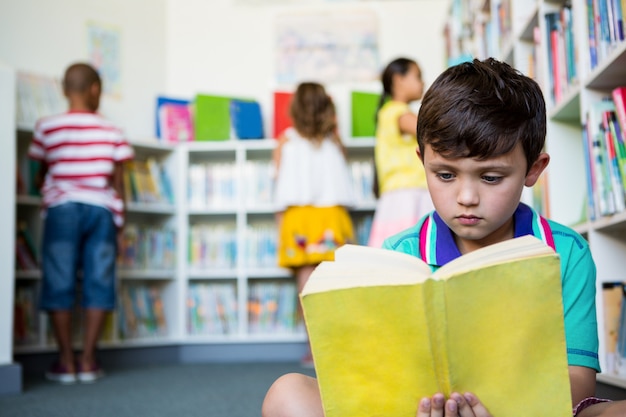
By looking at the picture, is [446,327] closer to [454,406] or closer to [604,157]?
[454,406]

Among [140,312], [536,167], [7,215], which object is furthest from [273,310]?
[536,167]

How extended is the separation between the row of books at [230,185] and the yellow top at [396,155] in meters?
0.87

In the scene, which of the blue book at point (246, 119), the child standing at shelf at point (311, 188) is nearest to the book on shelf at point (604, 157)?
the child standing at shelf at point (311, 188)

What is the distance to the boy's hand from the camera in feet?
2.75

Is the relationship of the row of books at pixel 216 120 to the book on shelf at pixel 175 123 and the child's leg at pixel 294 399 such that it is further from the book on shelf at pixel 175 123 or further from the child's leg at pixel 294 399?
the child's leg at pixel 294 399

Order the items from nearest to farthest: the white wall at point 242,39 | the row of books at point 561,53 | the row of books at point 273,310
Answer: the row of books at point 561,53
the row of books at point 273,310
the white wall at point 242,39

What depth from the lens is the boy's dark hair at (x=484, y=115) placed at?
102 centimetres

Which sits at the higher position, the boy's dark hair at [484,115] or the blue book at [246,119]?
the blue book at [246,119]

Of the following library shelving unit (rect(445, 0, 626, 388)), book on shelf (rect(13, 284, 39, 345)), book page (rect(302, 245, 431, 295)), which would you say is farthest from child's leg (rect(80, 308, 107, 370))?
book page (rect(302, 245, 431, 295))

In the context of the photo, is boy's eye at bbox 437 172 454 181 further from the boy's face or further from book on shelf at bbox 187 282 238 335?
book on shelf at bbox 187 282 238 335

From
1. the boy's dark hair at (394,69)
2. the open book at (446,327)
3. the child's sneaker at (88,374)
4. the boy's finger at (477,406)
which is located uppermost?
the boy's dark hair at (394,69)

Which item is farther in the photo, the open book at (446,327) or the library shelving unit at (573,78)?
the library shelving unit at (573,78)

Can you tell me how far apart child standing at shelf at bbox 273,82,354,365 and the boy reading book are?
239cm

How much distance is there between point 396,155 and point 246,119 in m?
1.22
